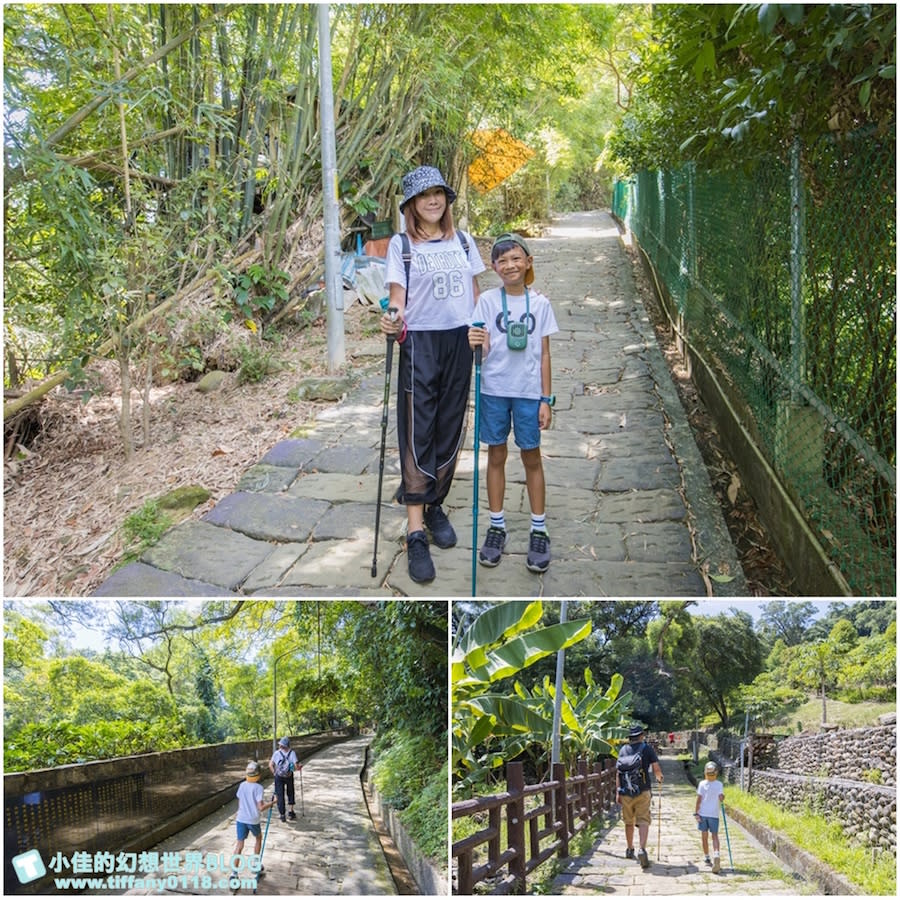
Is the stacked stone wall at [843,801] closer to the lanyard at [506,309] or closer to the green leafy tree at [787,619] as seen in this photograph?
the green leafy tree at [787,619]

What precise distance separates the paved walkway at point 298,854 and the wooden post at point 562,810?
925 millimetres

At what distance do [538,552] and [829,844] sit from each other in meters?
1.87

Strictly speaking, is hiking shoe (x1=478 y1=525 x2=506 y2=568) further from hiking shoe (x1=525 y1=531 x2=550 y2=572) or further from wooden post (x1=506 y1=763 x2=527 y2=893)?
wooden post (x1=506 y1=763 x2=527 y2=893)

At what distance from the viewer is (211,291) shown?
6.46 metres

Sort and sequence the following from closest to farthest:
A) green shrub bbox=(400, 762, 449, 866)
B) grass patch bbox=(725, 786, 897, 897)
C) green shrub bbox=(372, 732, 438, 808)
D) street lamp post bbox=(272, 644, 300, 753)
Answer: grass patch bbox=(725, 786, 897, 897) → green shrub bbox=(400, 762, 449, 866) → street lamp post bbox=(272, 644, 300, 753) → green shrub bbox=(372, 732, 438, 808)

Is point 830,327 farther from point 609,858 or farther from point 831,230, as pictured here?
point 609,858

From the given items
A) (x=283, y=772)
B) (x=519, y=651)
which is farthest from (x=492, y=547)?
(x=283, y=772)

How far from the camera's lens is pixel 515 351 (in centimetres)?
342

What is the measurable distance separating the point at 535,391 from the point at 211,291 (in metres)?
3.93

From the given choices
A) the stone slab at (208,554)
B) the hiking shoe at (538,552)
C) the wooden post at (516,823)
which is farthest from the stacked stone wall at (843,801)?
the stone slab at (208,554)

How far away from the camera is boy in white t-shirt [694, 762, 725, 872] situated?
374cm

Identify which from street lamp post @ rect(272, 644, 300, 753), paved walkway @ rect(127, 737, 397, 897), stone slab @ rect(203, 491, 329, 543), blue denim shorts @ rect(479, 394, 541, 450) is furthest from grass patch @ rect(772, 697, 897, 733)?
street lamp post @ rect(272, 644, 300, 753)

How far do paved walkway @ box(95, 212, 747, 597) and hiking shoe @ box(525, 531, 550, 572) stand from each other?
40 millimetres

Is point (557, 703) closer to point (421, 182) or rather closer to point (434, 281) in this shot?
point (434, 281)
